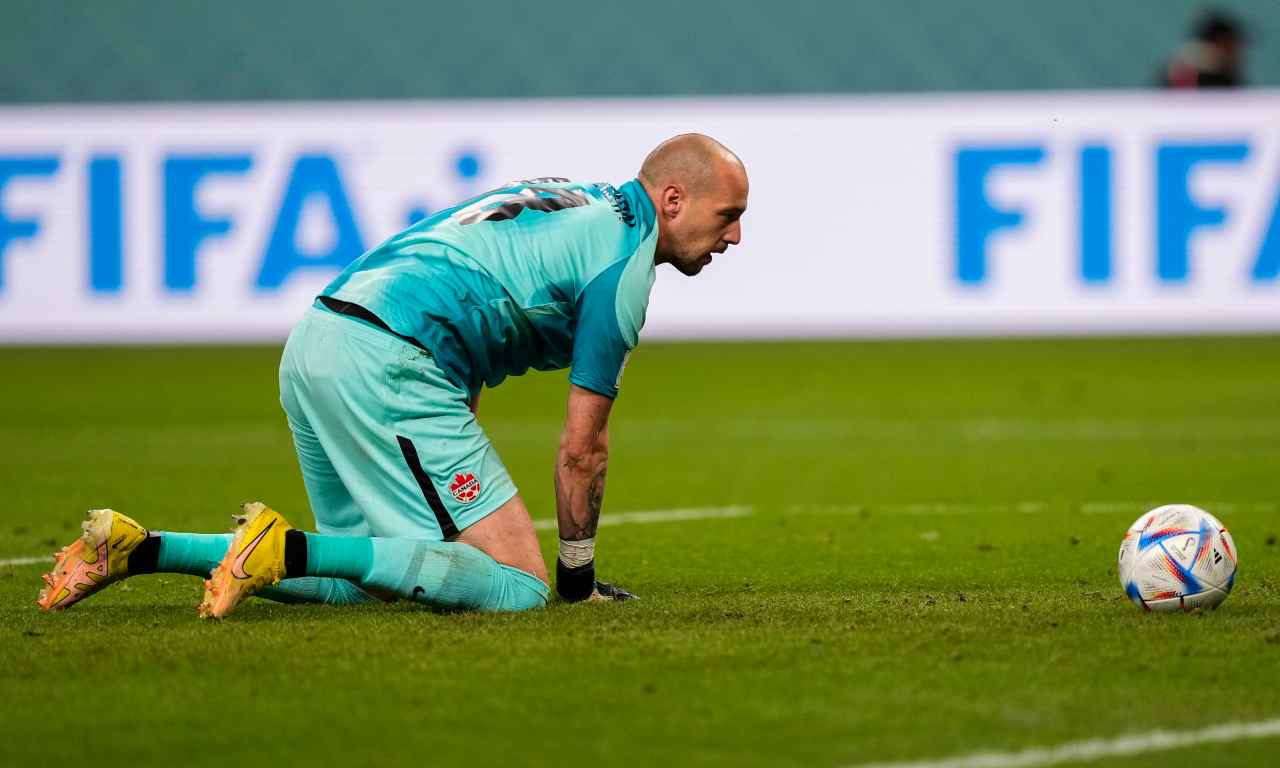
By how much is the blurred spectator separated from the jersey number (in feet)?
38.4

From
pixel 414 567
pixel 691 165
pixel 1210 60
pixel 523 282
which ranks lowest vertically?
pixel 414 567

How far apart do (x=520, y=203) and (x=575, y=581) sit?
1.12 metres

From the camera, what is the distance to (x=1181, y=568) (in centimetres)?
528

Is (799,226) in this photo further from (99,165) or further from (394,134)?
(99,165)

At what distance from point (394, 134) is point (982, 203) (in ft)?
15.9

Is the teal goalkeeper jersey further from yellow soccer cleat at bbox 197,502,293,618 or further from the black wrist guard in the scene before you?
yellow soccer cleat at bbox 197,502,293,618

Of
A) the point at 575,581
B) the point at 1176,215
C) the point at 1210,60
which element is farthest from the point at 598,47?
the point at 575,581

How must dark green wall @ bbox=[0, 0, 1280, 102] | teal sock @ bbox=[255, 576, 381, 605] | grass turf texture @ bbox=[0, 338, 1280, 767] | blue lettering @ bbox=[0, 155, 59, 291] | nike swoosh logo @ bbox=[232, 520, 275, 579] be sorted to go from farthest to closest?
dark green wall @ bbox=[0, 0, 1280, 102]
blue lettering @ bbox=[0, 155, 59, 291]
teal sock @ bbox=[255, 576, 381, 605]
nike swoosh logo @ bbox=[232, 520, 275, 579]
grass turf texture @ bbox=[0, 338, 1280, 767]

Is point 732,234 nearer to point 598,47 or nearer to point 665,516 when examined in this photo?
point 665,516

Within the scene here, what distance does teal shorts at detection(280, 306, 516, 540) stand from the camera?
5367 mm

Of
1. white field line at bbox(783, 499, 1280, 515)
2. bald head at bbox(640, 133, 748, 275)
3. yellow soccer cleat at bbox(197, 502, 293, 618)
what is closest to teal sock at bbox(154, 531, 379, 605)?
yellow soccer cleat at bbox(197, 502, 293, 618)

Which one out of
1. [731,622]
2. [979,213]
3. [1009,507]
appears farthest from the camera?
[979,213]

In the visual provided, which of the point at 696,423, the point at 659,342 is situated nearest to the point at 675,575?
the point at 696,423

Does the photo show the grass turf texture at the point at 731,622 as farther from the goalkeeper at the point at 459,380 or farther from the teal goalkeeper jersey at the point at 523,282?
the teal goalkeeper jersey at the point at 523,282
